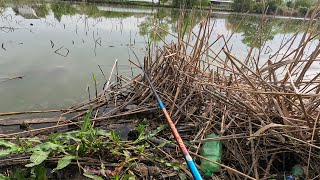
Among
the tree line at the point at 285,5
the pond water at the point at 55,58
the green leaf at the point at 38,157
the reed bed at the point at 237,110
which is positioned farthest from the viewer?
the pond water at the point at 55,58

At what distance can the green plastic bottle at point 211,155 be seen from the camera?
1905 millimetres

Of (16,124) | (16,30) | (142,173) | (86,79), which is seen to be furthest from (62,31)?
(142,173)

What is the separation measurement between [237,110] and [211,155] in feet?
1.93

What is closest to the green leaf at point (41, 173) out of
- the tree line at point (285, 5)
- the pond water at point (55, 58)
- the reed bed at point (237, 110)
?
the reed bed at point (237, 110)

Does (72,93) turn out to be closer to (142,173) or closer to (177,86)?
(177,86)

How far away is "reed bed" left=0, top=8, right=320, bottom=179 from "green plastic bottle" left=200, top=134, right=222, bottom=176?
6cm

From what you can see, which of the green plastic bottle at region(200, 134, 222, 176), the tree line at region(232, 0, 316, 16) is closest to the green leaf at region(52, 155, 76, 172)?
the green plastic bottle at region(200, 134, 222, 176)

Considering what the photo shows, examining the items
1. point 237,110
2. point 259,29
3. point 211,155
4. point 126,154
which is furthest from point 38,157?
point 259,29

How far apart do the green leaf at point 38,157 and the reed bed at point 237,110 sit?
2.45ft

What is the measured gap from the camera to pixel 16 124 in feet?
8.86

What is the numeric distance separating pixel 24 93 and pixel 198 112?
2.83m

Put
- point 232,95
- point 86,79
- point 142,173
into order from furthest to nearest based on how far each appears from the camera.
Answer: point 86,79 < point 232,95 < point 142,173

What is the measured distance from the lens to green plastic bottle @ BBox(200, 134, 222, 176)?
1.91 metres

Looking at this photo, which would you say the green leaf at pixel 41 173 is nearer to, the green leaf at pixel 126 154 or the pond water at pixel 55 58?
the green leaf at pixel 126 154
